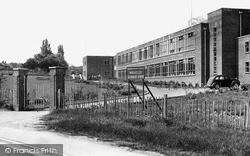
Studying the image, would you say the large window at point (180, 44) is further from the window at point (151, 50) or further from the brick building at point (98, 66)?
the brick building at point (98, 66)

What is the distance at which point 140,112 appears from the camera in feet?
42.7

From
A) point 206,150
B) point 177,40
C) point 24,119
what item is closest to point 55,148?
point 206,150

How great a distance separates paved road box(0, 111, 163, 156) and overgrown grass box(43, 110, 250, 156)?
52 cm

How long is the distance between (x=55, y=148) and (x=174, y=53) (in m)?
44.1

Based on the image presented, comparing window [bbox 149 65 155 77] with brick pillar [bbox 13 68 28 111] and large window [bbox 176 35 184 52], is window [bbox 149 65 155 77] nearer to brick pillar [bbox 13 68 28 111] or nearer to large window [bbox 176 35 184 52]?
large window [bbox 176 35 184 52]

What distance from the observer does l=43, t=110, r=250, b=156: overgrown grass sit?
802 cm

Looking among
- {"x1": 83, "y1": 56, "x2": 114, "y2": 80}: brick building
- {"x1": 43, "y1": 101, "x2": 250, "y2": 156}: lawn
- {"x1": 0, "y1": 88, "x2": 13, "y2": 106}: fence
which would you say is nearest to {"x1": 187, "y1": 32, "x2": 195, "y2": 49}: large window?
{"x1": 0, "y1": 88, "x2": 13, "y2": 106}: fence

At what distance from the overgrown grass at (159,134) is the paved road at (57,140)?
520 millimetres

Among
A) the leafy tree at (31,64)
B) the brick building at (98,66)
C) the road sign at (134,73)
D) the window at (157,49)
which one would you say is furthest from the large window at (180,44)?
the leafy tree at (31,64)

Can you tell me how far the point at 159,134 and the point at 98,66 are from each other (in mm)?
86731

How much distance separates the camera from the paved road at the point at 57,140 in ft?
26.2

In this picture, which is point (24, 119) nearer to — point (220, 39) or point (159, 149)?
point (159, 149)

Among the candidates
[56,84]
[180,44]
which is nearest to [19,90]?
[56,84]

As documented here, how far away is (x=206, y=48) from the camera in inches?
1678
